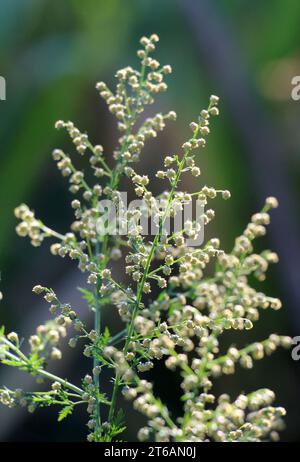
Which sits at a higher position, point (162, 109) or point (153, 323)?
point (162, 109)

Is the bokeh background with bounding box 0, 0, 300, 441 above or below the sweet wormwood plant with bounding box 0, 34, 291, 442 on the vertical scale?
above

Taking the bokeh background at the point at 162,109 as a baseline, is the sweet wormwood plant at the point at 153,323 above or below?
below

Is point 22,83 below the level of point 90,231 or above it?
above

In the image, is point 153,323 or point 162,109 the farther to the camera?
point 162,109

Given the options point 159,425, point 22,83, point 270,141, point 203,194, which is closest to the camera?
point 159,425

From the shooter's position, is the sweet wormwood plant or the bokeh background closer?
the sweet wormwood plant

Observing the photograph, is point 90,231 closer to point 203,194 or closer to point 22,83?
point 203,194

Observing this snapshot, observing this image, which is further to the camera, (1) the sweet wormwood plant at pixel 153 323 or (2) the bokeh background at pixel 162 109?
(2) the bokeh background at pixel 162 109
